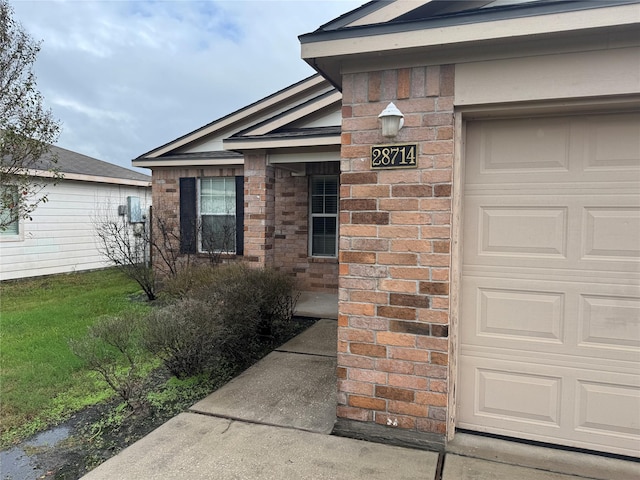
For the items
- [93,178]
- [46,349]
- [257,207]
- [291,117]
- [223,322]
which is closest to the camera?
[223,322]

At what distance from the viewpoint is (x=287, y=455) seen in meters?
2.83

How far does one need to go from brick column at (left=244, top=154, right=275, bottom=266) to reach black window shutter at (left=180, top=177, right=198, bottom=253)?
2105 mm

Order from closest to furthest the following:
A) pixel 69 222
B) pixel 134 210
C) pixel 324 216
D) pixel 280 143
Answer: pixel 280 143 < pixel 324 216 < pixel 69 222 < pixel 134 210

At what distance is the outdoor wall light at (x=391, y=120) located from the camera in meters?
2.82

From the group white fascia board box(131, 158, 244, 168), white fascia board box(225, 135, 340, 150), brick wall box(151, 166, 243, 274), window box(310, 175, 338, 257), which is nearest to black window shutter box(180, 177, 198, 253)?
brick wall box(151, 166, 243, 274)

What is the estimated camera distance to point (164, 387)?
13.6 ft

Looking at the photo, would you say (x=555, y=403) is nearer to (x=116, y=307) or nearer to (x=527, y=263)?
(x=527, y=263)

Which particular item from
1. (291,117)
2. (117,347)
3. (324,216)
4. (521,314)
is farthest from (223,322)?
(324,216)

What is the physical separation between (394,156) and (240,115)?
7572 millimetres

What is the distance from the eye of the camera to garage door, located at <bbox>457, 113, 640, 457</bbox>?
2688 mm

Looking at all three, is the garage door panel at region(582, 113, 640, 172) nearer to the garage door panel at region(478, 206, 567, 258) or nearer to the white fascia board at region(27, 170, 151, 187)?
the garage door panel at region(478, 206, 567, 258)

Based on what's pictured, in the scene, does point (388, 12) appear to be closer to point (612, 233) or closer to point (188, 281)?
point (612, 233)

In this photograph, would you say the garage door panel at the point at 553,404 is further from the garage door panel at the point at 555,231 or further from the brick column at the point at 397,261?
the garage door panel at the point at 555,231

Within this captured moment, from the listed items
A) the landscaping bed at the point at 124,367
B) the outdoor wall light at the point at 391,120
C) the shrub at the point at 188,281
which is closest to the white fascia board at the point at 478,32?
the outdoor wall light at the point at 391,120
